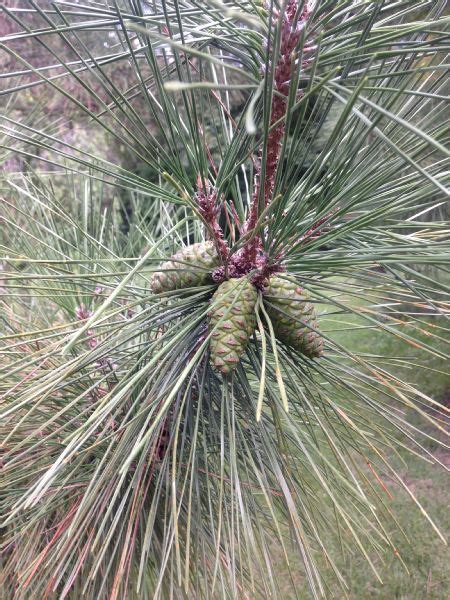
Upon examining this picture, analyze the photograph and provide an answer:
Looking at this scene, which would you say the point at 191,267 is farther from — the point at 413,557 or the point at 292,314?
the point at 413,557

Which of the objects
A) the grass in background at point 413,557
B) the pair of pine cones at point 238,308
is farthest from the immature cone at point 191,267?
the grass in background at point 413,557

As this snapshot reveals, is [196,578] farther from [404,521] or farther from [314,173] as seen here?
[404,521]

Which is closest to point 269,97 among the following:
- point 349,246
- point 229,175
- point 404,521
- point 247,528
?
point 229,175

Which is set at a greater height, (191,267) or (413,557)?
(191,267)

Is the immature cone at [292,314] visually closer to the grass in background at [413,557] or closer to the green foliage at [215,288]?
the green foliage at [215,288]

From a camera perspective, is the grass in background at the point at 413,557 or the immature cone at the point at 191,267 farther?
the grass in background at the point at 413,557

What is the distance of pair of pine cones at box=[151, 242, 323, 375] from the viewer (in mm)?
437

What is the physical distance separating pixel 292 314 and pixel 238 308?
0.19ft

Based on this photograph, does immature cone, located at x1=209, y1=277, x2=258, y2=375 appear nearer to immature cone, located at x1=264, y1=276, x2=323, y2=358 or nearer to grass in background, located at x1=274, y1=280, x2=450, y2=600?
immature cone, located at x1=264, y1=276, x2=323, y2=358

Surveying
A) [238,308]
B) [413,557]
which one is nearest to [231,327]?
[238,308]

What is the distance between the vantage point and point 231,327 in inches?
17.2

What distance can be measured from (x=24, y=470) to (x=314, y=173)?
449 millimetres

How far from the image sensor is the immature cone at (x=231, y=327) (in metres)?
0.44

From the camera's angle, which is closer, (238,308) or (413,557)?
(238,308)
